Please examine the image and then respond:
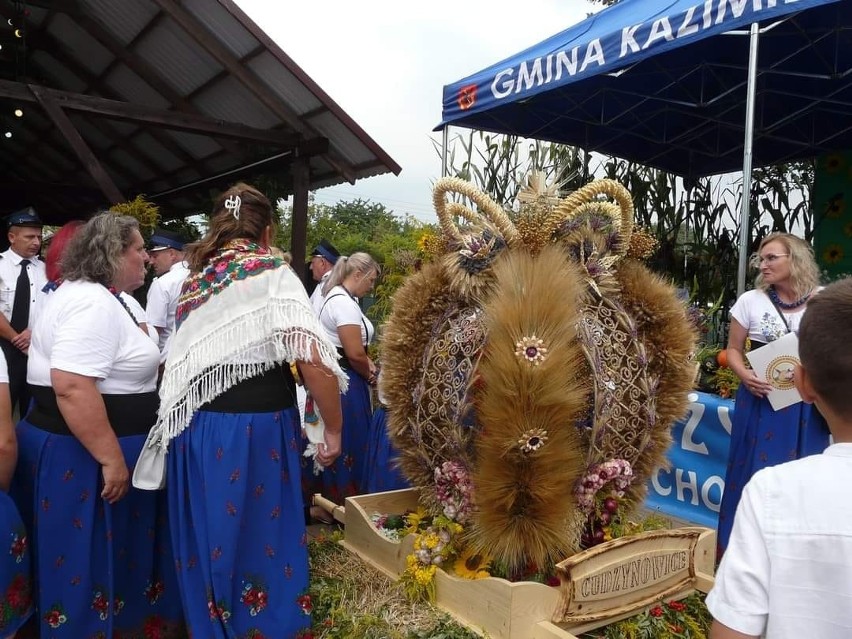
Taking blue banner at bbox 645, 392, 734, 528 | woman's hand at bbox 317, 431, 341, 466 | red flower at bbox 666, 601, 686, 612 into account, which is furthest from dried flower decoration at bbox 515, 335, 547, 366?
blue banner at bbox 645, 392, 734, 528

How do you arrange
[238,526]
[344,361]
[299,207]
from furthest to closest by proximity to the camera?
1. [299,207]
2. [344,361]
3. [238,526]

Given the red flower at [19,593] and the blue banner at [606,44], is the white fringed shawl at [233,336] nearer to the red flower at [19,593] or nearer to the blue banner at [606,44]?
the red flower at [19,593]

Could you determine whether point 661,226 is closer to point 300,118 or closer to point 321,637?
point 300,118

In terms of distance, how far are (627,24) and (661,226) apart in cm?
352

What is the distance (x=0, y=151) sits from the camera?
531 inches

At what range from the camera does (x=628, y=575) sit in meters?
2.06

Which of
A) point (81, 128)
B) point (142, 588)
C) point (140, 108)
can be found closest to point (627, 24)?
point (142, 588)

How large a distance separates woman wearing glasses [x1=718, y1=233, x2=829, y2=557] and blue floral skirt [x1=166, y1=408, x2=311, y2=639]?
2215 mm

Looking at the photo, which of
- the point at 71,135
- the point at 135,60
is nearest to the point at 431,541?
the point at 71,135

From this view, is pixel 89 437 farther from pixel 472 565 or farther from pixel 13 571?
pixel 472 565

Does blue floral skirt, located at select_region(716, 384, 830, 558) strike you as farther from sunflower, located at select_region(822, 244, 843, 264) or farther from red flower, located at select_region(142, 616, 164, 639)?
sunflower, located at select_region(822, 244, 843, 264)

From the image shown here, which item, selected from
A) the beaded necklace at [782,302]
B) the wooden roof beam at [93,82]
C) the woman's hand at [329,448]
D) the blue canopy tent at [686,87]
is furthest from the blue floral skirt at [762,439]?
the wooden roof beam at [93,82]

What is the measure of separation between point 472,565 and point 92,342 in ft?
4.55

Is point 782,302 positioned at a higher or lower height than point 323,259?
lower
